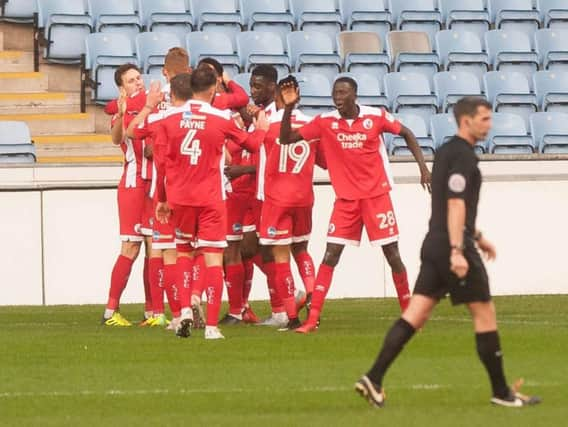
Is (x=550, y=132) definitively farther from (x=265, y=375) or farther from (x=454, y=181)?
(x=454, y=181)

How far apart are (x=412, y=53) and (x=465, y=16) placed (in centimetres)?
179

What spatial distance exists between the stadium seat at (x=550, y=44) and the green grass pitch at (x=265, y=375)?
9.67 metres

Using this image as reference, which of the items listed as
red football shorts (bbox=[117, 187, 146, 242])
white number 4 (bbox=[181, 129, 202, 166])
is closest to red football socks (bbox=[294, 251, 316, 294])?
red football shorts (bbox=[117, 187, 146, 242])

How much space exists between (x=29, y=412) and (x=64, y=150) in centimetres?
1274

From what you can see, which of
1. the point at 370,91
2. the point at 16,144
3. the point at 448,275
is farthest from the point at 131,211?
the point at 370,91

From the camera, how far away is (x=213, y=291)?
44.4 feet

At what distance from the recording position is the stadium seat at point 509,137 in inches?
886

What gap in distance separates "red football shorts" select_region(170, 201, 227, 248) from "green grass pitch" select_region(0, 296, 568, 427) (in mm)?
809

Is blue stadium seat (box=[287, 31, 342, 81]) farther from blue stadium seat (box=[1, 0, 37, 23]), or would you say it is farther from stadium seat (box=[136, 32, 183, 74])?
blue stadium seat (box=[1, 0, 37, 23])

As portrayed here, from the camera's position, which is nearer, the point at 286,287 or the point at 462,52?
the point at 286,287

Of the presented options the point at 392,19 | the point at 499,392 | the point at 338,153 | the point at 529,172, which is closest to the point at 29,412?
the point at 499,392

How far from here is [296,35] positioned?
2425 cm

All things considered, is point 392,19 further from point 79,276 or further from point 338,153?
point 338,153

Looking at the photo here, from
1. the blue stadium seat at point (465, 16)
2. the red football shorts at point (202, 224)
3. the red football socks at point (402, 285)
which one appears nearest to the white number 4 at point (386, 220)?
the red football socks at point (402, 285)
